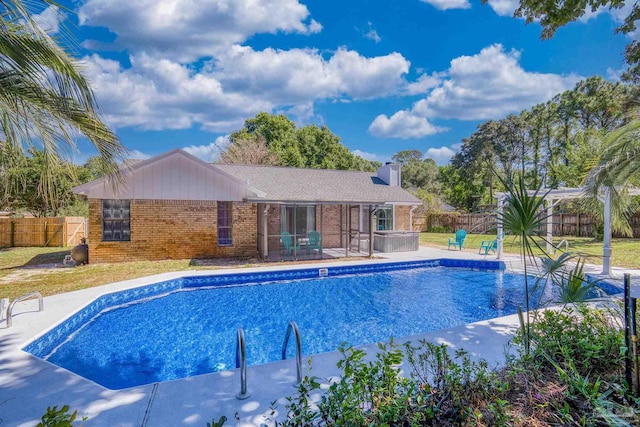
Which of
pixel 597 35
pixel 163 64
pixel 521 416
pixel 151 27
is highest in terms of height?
pixel 163 64

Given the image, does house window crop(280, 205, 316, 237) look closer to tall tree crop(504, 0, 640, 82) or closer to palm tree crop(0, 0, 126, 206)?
palm tree crop(0, 0, 126, 206)

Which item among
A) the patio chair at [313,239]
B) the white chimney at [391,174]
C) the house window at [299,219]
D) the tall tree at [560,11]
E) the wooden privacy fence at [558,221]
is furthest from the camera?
the white chimney at [391,174]

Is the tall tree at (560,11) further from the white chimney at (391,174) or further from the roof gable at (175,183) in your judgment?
the white chimney at (391,174)

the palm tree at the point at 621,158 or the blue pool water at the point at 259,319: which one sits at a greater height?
the palm tree at the point at 621,158

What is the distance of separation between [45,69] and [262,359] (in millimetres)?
5074

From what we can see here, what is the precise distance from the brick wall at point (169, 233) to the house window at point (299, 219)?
268 cm

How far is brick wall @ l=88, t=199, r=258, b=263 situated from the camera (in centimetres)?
1330

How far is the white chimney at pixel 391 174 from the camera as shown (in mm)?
21547

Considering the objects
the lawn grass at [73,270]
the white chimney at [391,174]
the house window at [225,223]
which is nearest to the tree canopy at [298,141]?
the white chimney at [391,174]

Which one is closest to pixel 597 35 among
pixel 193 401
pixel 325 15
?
pixel 325 15

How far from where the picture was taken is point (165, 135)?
34.1 m

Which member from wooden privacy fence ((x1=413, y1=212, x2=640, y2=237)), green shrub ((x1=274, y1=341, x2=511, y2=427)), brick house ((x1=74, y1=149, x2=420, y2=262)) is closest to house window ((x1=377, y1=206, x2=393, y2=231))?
brick house ((x1=74, y1=149, x2=420, y2=262))

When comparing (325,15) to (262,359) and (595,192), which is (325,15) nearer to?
(595,192)

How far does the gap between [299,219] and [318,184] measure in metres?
2.20
